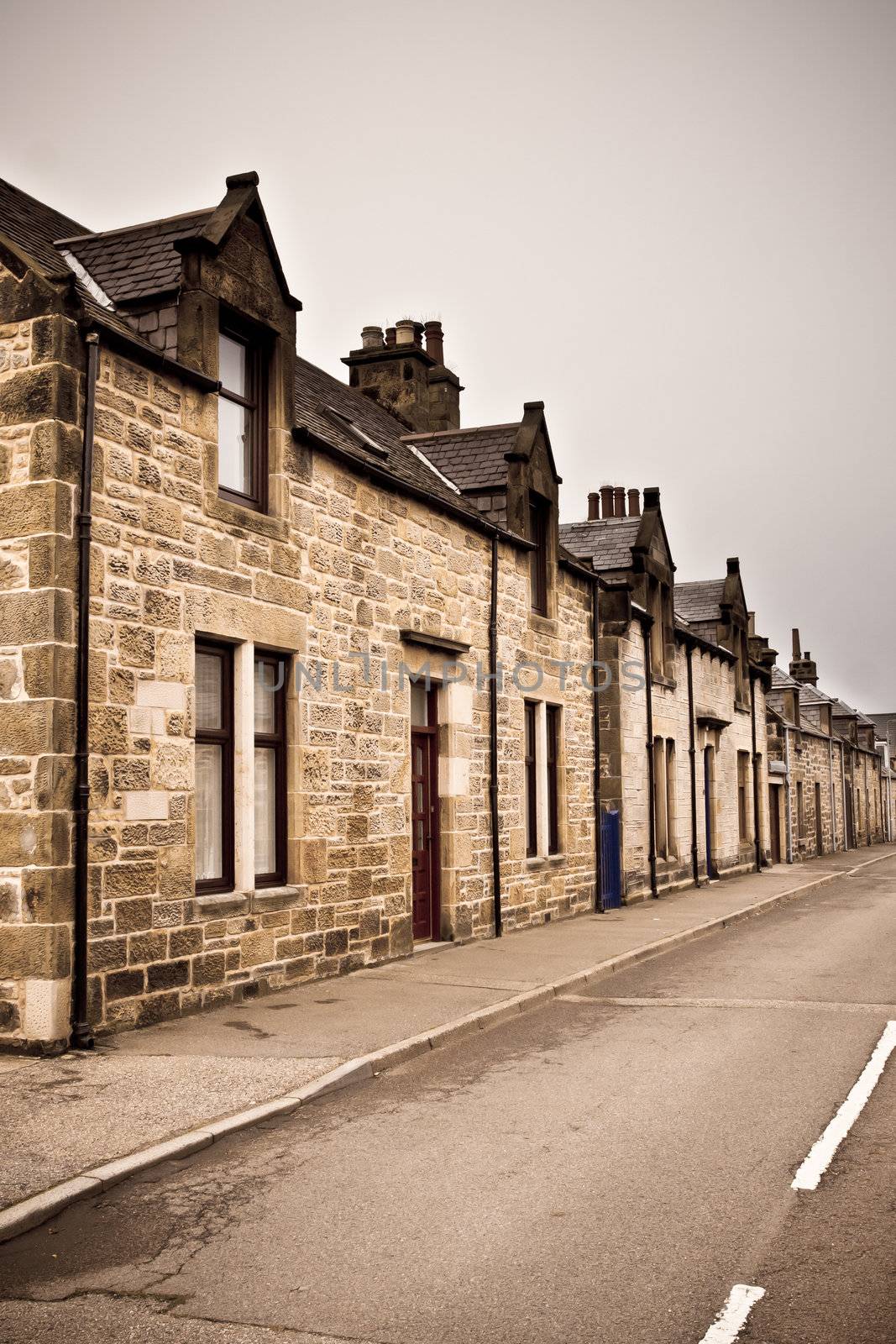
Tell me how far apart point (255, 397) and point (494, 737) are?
5852 millimetres

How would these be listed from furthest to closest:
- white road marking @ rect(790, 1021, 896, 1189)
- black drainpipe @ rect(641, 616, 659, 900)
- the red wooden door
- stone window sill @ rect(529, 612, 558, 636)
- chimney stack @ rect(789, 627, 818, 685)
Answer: chimney stack @ rect(789, 627, 818, 685)
black drainpipe @ rect(641, 616, 659, 900)
stone window sill @ rect(529, 612, 558, 636)
the red wooden door
white road marking @ rect(790, 1021, 896, 1189)

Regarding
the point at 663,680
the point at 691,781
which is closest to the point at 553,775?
the point at 663,680

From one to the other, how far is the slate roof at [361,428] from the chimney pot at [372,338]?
1382 mm

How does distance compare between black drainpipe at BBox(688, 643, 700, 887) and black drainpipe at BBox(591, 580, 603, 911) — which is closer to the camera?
black drainpipe at BBox(591, 580, 603, 911)

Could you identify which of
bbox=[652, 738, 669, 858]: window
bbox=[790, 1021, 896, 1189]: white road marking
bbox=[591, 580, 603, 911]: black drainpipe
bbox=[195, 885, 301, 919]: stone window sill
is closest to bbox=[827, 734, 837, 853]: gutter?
bbox=[652, 738, 669, 858]: window

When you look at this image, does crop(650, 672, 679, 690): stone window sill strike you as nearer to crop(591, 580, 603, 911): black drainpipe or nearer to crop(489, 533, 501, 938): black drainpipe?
crop(591, 580, 603, 911): black drainpipe

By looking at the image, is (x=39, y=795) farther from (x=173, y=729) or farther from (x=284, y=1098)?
(x=284, y=1098)

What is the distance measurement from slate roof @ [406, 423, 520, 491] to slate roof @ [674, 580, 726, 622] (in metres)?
13.1

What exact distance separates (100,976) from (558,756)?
10.3 m

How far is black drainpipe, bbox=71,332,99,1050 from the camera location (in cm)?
822

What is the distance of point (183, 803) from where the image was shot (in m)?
9.50

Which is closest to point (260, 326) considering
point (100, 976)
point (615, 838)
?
point (100, 976)

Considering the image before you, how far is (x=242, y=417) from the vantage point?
10969 mm

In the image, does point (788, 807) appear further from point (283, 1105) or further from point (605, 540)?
point (283, 1105)
